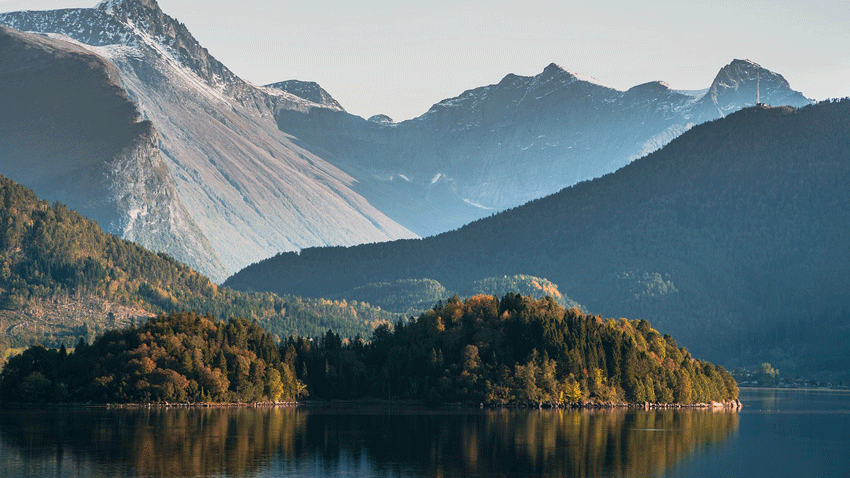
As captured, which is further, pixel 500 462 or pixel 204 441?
pixel 204 441

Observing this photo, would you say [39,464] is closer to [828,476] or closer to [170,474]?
[170,474]

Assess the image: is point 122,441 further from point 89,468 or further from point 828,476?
point 828,476

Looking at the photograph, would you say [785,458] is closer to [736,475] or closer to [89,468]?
[736,475]

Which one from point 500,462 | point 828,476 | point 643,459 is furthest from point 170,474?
point 828,476

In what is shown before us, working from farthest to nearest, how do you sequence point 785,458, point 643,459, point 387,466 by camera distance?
point 785,458, point 643,459, point 387,466

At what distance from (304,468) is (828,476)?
7016 cm

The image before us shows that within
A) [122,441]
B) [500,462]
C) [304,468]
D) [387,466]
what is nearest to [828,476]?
[500,462]

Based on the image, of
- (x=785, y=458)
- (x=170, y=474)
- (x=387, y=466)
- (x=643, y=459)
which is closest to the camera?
(x=170, y=474)

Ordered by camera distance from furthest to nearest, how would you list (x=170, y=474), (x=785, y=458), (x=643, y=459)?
(x=785, y=458), (x=643, y=459), (x=170, y=474)

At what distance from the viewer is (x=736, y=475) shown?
17350cm

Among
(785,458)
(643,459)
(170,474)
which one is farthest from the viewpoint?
(785,458)

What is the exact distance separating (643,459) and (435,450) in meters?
29.7

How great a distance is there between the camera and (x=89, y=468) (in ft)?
534

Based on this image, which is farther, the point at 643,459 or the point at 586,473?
the point at 643,459
